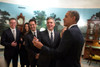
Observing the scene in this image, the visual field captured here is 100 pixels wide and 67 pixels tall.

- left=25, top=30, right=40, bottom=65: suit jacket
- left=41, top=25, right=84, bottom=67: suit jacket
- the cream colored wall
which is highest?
the cream colored wall

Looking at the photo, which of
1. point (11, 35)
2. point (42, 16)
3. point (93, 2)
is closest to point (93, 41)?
point (93, 2)

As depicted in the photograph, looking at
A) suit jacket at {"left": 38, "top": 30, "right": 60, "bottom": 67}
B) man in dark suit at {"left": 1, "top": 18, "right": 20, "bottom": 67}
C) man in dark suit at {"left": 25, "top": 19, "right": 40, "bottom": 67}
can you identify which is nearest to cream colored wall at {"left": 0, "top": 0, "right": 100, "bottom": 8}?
man in dark suit at {"left": 1, "top": 18, "right": 20, "bottom": 67}

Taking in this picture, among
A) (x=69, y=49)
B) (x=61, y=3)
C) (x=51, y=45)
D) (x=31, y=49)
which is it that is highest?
(x=61, y=3)

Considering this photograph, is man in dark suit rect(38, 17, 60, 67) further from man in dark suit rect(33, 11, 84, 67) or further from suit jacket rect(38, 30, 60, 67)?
man in dark suit rect(33, 11, 84, 67)

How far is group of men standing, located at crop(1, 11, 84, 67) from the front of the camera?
44.4 inches

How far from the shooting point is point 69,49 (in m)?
1.14

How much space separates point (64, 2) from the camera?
593 centimetres

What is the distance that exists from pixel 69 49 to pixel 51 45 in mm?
726

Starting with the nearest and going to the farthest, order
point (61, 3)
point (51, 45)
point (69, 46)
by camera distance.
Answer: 1. point (69, 46)
2. point (51, 45)
3. point (61, 3)

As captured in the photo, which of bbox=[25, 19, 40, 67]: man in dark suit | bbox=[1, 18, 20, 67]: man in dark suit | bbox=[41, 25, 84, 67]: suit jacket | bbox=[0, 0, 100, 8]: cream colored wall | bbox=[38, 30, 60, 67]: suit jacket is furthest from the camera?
bbox=[0, 0, 100, 8]: cream colored wall

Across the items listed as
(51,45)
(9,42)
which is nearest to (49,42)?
(51,45)

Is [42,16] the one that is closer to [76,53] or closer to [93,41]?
[93,41]

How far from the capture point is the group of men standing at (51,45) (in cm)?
113

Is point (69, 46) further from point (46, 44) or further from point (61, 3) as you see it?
point (61, 3)
